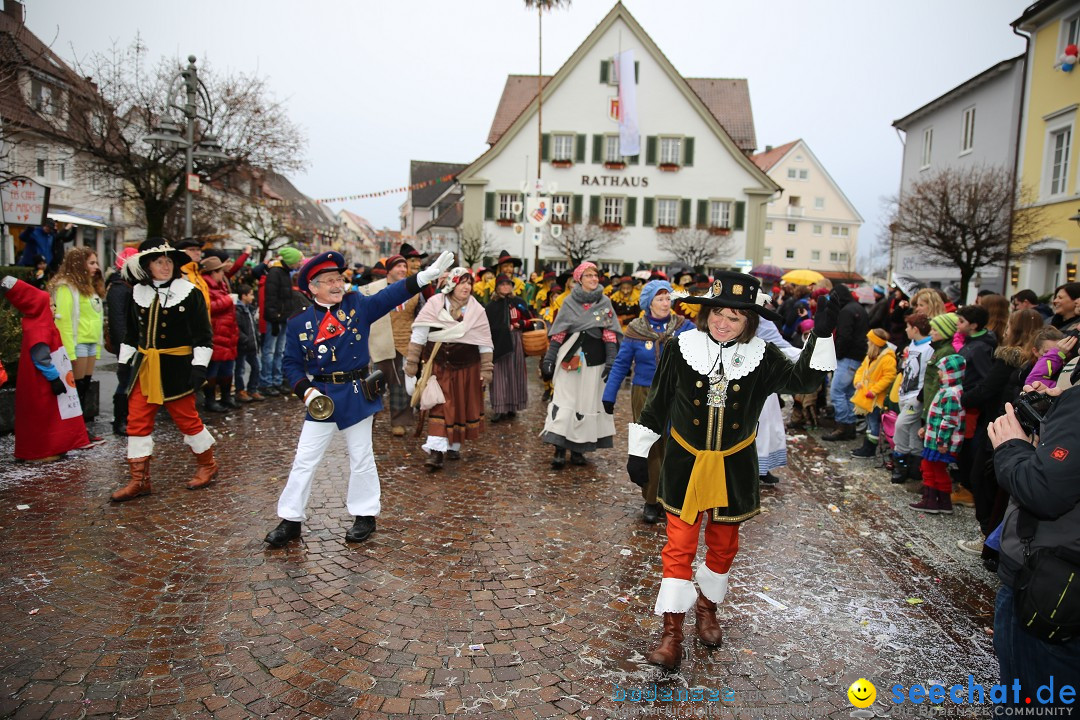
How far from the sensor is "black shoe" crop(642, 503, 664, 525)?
5785 mm

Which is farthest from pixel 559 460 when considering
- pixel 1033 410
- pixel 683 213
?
pixel 683 213

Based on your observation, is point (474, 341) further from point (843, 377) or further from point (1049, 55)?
point (1049, 55)

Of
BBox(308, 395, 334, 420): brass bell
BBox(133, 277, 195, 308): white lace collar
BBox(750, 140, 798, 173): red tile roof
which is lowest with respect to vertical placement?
BBox(308, 395, 334, 420): brass bell

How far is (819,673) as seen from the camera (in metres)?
3.59

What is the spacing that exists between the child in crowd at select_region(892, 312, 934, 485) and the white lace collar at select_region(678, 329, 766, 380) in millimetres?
4006

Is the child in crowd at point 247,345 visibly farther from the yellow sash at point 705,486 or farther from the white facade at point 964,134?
the white facade at point 964,134

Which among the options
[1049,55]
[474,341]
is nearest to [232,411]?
[474,341]

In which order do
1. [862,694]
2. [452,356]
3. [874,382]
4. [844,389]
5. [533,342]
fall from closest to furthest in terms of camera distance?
[862,694]
[452,356]
[874,382]
[533,342]
[844,389]

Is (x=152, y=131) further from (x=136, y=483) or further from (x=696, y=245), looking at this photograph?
(x=696, y=245)

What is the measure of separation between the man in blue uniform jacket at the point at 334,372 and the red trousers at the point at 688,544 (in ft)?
7.96

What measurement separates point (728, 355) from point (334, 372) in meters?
Answer: 2.85

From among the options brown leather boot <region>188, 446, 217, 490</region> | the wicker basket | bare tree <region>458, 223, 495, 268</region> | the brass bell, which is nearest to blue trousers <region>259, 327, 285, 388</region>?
the wicker basket

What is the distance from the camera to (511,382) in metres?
9.29

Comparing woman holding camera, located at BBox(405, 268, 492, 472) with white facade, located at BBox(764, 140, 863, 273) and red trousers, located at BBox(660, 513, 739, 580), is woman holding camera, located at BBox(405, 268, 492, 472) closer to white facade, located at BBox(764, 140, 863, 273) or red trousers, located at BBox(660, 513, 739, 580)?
red trousers, located at BBox(660, 513, 739, 580)
